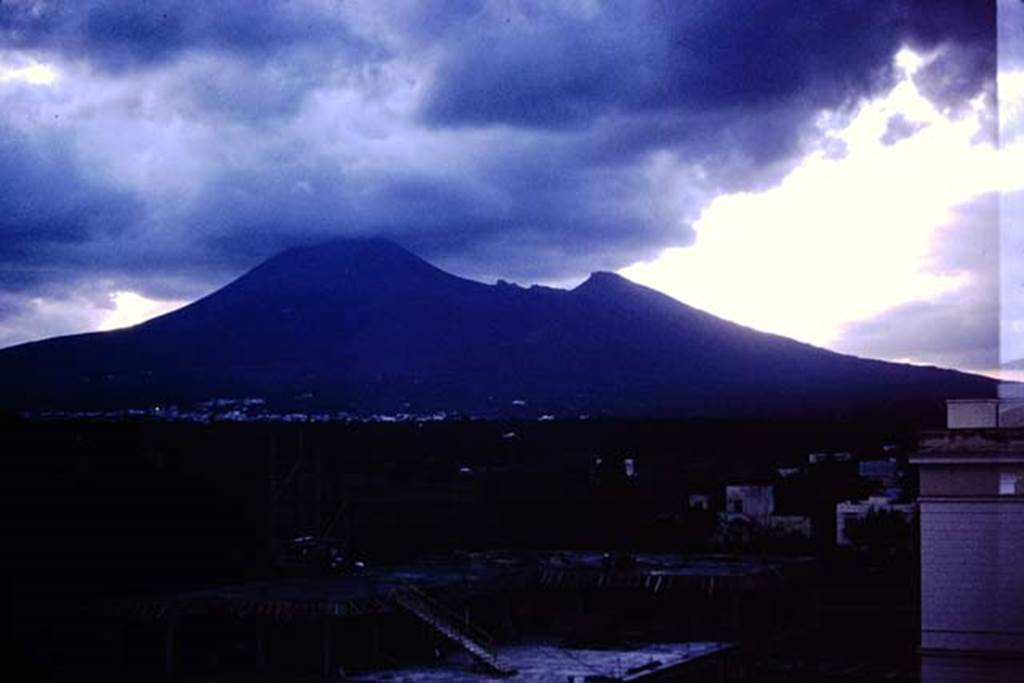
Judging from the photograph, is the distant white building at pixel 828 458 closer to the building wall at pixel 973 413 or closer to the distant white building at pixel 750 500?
the distant white building at pixel 750 500

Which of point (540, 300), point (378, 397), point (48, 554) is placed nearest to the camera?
point (48, 554)

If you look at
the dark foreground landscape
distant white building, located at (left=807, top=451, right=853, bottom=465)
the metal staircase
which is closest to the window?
the dark foreground landscape

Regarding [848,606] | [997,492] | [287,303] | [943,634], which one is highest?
[287,303]

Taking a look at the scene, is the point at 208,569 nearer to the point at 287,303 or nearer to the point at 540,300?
the point at 287,303

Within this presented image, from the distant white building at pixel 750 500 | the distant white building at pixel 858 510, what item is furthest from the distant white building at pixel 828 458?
the distant white building at pixel 858 510

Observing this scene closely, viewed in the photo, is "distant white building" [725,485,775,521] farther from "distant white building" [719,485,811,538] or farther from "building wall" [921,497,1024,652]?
"building wall" [921,497,1024,652]

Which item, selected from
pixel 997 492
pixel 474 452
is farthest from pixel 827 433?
pixel 997 492
